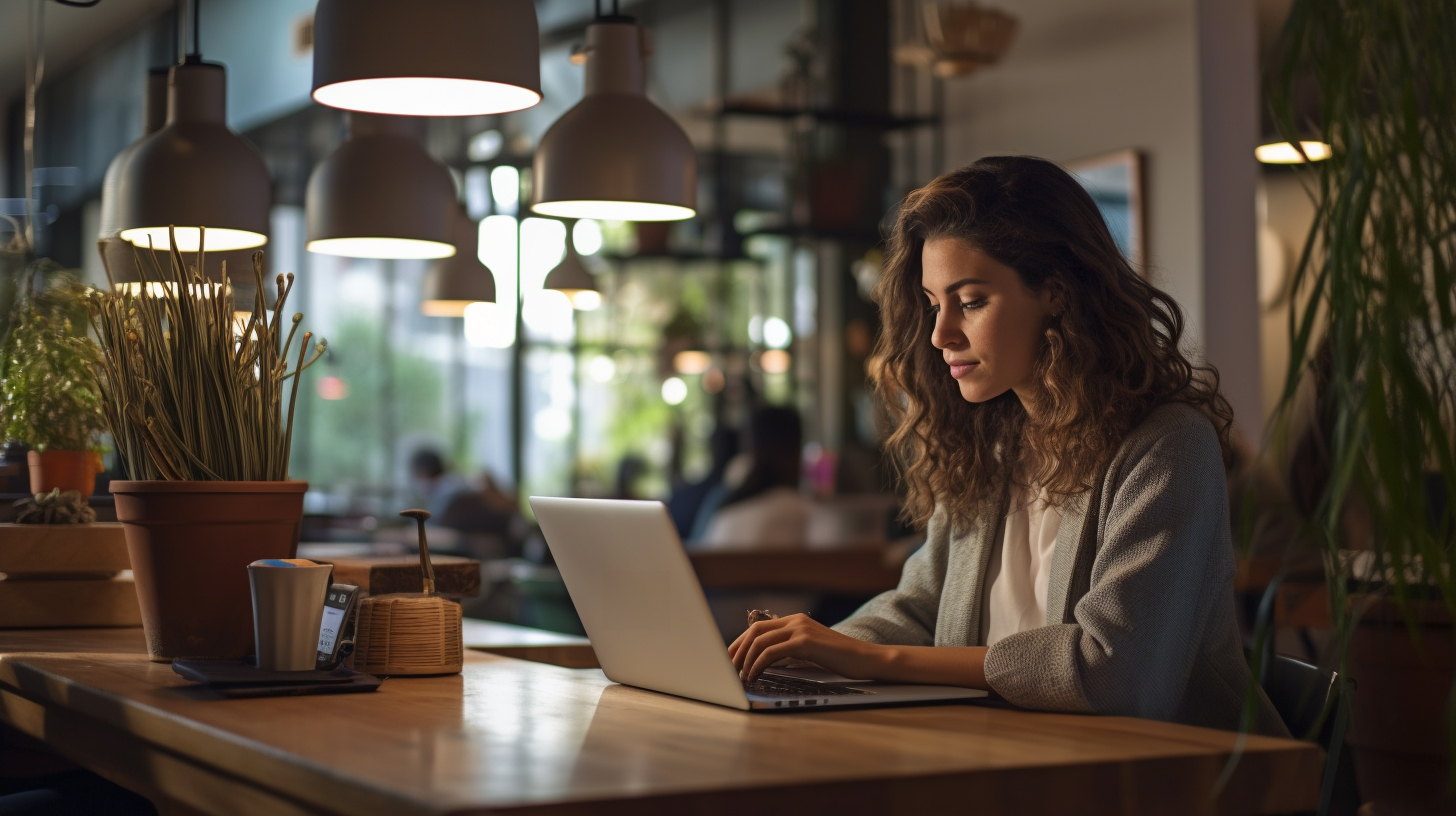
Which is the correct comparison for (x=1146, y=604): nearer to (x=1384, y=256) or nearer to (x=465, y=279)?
(x=1384, y=256)

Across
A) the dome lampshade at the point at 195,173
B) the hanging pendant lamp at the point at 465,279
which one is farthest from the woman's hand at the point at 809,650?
the hanging pendant lamp at the point at 465,279

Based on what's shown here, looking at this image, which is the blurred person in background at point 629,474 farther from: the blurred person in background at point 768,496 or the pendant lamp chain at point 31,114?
the pendant lamp chain at point 31,114

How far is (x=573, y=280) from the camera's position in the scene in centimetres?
447

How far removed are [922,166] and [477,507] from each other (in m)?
2.91

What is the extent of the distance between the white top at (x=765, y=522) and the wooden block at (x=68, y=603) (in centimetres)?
318

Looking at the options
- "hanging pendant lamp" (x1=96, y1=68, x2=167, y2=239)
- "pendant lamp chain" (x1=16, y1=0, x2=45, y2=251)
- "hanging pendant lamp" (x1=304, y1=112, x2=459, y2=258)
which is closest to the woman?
"hanging pendant lamp" (x1=304, y1=112, x2=459, y2=258)

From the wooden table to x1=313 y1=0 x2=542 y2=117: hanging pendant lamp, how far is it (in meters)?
0.74

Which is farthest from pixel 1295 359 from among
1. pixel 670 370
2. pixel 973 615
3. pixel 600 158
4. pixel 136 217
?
pixel 670 370

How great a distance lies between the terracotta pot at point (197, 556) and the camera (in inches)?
72.9

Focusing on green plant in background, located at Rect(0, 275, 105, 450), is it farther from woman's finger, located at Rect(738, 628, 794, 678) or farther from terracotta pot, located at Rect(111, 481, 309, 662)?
woman's finger, located at Rect(738, 628, 794, 678)

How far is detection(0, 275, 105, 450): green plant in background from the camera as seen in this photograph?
7.79ft

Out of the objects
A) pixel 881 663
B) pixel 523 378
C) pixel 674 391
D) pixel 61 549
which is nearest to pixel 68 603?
pixel 61 549

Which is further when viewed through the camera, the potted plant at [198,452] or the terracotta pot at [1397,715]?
the terracotta pot at [1397,715]

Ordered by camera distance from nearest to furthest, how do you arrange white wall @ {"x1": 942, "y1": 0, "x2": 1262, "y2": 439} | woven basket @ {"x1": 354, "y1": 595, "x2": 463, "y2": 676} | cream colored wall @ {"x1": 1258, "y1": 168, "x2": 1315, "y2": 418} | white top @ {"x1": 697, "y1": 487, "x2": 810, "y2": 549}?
woven basket @ {"x1": 354, "y1": 595, "x2": 463, "y2": 676} → cream colored wall @ {"x1": 1258, "y1": 168, "x2": 1315, "y2": 418} → white wall @ {"x1": 942, "y1": 0, "x2": 1262, "y2": 439} → white top @ {"x1": 697, "y1": 487, "x2": 810, "y2": 549}
